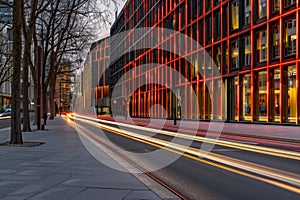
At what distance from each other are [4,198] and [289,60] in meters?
27.3

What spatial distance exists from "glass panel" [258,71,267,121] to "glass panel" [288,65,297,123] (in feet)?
9.79

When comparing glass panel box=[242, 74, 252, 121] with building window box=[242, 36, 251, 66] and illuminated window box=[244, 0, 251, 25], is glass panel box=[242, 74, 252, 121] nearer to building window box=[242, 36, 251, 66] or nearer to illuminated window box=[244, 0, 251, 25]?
building window box=[242, 36, 251, 66]

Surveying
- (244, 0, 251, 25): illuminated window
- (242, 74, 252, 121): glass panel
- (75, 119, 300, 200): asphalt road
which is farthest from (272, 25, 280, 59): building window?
(75, 119, 300, 200): asphalt road

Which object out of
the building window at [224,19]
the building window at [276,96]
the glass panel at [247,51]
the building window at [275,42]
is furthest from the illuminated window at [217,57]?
the building window at [276,96]

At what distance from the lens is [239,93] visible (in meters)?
37.2

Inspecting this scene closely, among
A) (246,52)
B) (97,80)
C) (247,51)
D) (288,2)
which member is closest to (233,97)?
(246,52)

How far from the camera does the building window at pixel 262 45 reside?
3376 centimetres

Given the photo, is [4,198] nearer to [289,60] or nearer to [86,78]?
[289,60]

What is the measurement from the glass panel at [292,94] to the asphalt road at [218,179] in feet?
59.7

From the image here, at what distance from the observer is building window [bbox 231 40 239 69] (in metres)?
37.8

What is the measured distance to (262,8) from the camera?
3438 cm

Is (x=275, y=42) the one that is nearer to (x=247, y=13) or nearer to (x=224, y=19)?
(x=247, y=13)

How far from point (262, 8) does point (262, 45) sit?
3108mm

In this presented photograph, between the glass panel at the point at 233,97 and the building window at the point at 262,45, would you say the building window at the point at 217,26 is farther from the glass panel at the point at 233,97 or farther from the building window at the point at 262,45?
the building window at the point at 262,45
